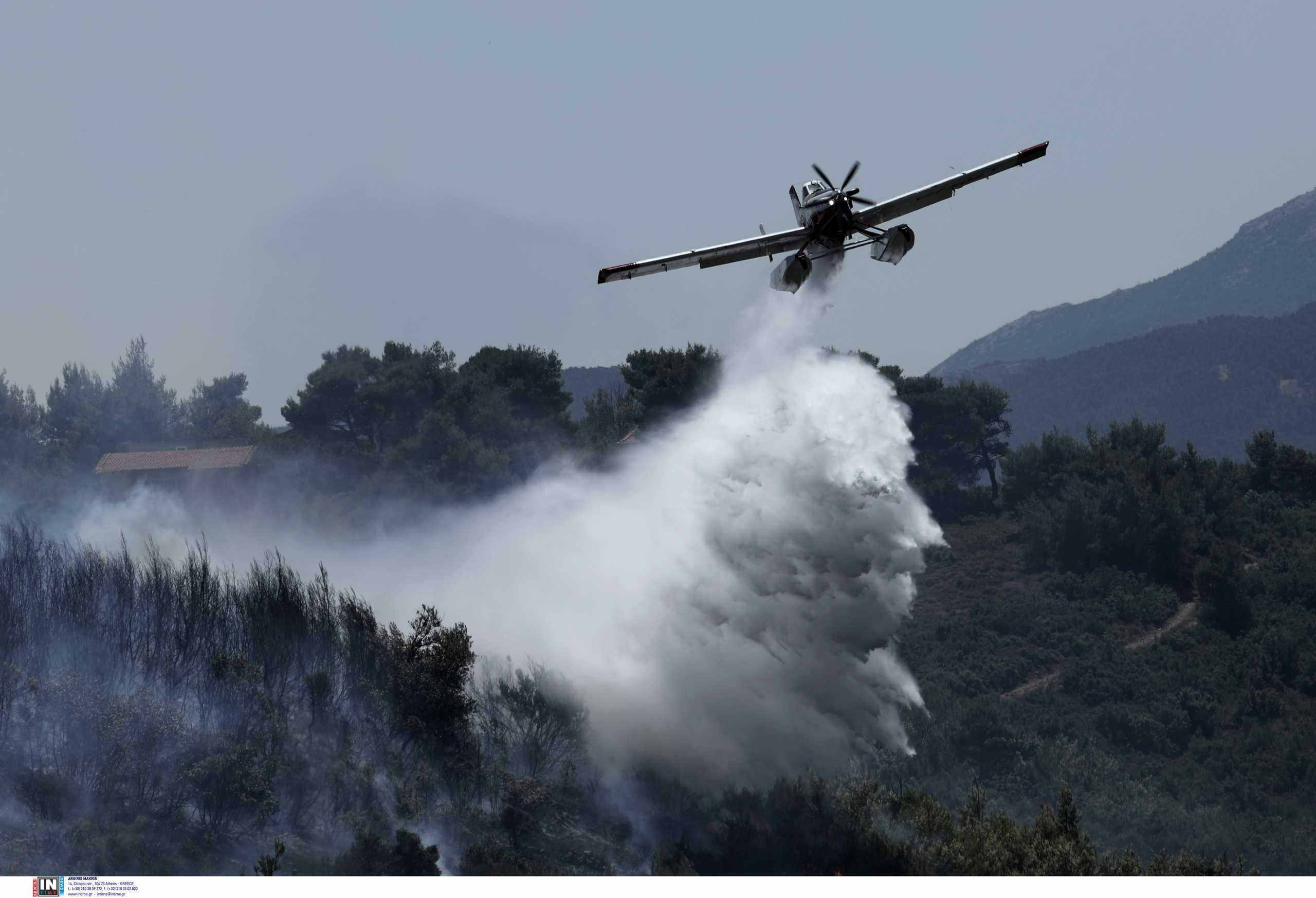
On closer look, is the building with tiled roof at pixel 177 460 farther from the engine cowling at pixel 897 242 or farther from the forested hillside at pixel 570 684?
the engine cowling at pixel 897 242

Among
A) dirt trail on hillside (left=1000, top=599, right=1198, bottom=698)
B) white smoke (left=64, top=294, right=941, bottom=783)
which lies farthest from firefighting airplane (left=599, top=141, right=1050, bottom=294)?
dirt trail on hillside (left=1000, top=599, right=1198, bottom=698)

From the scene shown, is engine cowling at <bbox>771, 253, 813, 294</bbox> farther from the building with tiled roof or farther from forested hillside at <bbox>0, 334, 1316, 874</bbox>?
the building with tiled roof

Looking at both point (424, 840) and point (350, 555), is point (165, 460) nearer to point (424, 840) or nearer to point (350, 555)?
point (350, 555)

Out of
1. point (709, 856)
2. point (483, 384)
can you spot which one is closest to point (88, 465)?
Result: point (483, 384)

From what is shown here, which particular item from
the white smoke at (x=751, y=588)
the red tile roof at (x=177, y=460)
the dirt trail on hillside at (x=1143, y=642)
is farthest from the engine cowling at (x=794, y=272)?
the red tile roof at (x=177, y=460)

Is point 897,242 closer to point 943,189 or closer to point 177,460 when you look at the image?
point 943,189

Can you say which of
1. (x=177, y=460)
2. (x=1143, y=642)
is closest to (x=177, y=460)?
(x=177, y=460)
